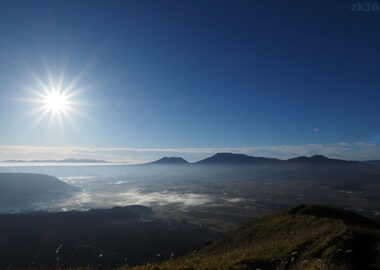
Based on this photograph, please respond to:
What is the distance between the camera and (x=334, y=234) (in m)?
16.5

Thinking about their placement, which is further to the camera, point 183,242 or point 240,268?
point 183,242

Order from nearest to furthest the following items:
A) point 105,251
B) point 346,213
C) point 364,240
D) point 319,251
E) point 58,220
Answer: point 319,251, point 364,240, point 346,213, point 105,251, point 58,220

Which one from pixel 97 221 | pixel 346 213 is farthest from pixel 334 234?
pixel 97 221

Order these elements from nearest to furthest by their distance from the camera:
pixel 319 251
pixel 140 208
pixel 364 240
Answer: pixel 319 251
pixel 364 240
pixel 140 208

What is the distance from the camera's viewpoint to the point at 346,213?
44.5 m

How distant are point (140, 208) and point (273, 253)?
20192 centimetres

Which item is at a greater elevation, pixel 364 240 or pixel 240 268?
pixel 240 268

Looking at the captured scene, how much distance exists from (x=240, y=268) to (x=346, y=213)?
47.6 metres

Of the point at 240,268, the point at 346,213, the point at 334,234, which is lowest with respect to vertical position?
the point at 346,213

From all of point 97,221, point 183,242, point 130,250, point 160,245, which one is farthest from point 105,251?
point 97,221

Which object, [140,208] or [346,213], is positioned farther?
[140,208]

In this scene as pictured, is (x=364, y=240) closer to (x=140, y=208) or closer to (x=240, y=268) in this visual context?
(x=240, y=268)

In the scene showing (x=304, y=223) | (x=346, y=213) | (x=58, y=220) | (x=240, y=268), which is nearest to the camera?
(x=240, y=268)

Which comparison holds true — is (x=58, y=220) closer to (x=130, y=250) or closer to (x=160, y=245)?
(x=130, y=250)
